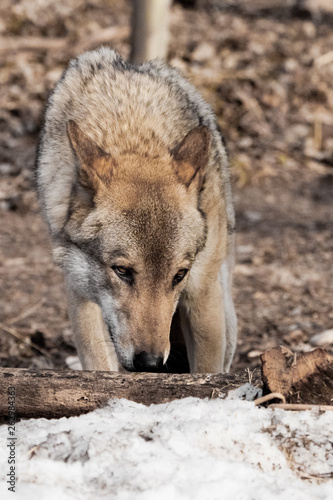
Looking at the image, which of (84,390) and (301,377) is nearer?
(301,377)

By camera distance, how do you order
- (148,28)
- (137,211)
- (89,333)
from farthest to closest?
(148,28) → (89,333) → (137,211)

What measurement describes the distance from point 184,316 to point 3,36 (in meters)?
7.83

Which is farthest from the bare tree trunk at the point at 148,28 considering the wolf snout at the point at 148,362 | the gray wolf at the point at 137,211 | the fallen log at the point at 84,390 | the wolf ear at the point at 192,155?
the fallen log at the point at 84,390

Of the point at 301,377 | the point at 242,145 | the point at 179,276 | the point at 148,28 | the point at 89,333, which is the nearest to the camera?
the point at 301,377

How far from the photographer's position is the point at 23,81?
9.96 metres

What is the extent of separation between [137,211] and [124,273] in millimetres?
352

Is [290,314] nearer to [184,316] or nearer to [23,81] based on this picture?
[184,316]

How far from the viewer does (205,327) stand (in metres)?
4.18

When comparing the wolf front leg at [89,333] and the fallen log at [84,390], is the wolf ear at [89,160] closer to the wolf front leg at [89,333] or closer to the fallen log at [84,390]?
the wolf front leg at [89,333]

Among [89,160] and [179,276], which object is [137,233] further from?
[89,160]

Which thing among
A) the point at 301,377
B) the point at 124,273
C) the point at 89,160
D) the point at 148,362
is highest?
A: the point at 89,160

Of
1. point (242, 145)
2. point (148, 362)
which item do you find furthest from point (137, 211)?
point (242, 145)

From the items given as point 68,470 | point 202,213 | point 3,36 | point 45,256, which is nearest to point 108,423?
point 68,470

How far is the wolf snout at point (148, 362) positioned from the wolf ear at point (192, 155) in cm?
101
